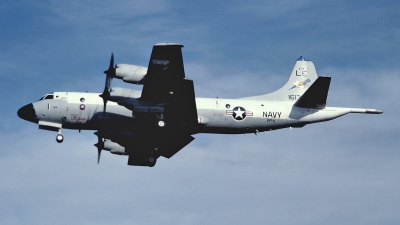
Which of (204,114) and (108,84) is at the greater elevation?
(108,84)

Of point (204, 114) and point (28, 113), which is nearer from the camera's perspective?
point (28, 113)

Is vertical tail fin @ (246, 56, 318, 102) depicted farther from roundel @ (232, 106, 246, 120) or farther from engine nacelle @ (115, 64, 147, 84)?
engine nacelle @ (115, 64, 147, 84)

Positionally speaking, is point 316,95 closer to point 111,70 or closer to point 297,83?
point 297,83

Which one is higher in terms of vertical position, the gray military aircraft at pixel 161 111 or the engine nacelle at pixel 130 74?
the engine nacelle at pixel 130 74

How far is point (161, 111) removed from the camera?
40.8 meters

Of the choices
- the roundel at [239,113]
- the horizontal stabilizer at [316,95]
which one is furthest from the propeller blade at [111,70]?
the horizontal stabilizer at [316,95]

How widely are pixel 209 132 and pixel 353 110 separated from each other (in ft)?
30.9

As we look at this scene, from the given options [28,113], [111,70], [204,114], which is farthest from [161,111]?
[28,113]

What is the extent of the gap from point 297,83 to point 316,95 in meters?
3.77

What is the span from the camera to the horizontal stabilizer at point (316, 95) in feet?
139

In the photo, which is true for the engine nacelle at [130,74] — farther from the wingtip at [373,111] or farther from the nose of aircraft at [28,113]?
the wingtip at [373,111]

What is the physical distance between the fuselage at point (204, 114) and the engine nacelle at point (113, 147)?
10.0 feet

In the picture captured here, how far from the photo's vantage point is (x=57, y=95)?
4238 centimetres

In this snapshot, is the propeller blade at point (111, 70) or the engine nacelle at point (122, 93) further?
the engine nacelle at point (122, 93)
